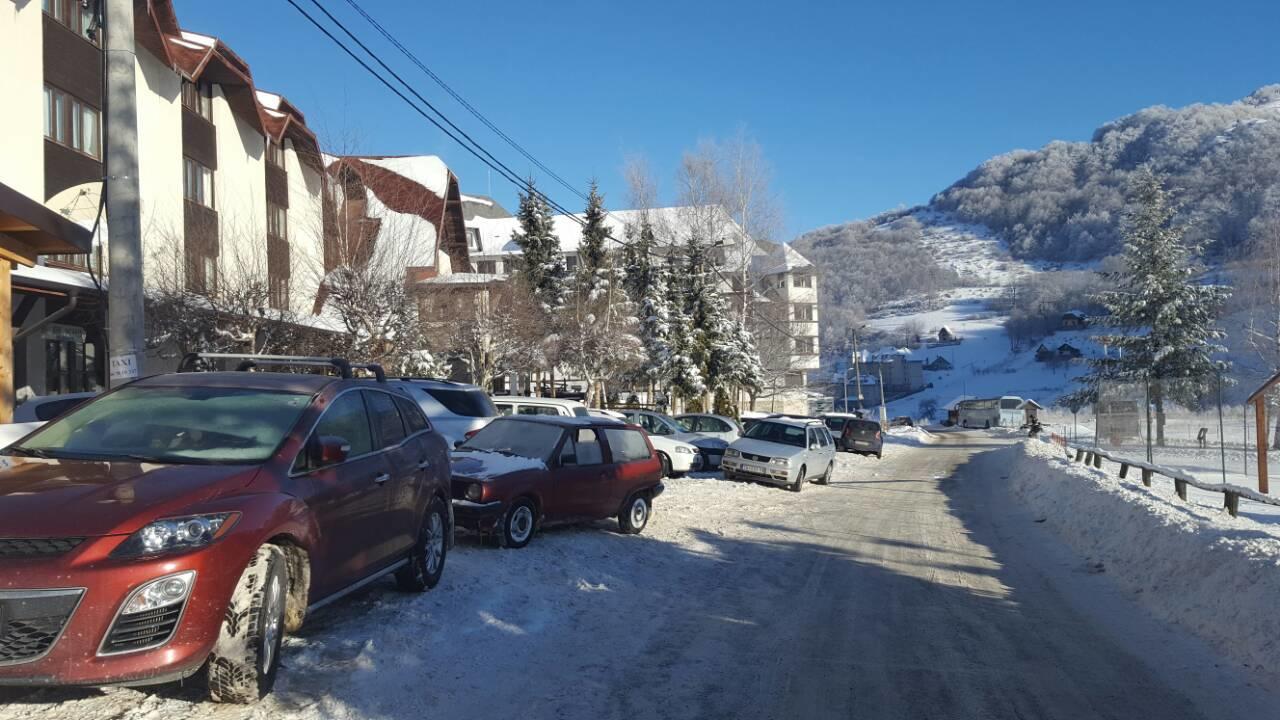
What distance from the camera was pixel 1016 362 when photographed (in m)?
133

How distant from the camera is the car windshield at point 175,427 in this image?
5.40 meters

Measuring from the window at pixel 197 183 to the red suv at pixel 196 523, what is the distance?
2188cm

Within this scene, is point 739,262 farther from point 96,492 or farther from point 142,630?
point 142,630

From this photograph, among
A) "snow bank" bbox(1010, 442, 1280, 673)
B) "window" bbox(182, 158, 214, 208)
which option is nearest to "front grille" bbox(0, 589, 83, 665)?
"snow bank" bbox(1010, 442, 1280, 673)

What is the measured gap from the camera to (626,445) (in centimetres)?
1238

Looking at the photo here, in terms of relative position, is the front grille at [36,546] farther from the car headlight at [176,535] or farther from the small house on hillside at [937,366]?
the small house on hillside at [937,366]

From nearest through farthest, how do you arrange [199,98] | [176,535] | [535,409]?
1. [176,535]
2. [535,409]
3. [199,98]

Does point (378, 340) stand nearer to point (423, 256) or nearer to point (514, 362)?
point (423, 256)

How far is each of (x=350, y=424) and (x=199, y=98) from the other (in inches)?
Result: 1011

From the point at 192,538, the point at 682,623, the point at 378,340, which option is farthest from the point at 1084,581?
the point at 378,340

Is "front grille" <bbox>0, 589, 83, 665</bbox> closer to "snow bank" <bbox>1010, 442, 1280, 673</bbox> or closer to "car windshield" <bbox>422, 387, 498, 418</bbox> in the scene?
"snow bank" <bbox>1010, 442, 1280, 673</bbox>

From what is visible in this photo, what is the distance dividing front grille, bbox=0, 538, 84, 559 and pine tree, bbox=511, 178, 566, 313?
3521cm

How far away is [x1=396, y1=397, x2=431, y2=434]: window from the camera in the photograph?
24.3 ft

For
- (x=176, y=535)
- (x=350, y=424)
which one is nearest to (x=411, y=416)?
(x=350, y=424)
